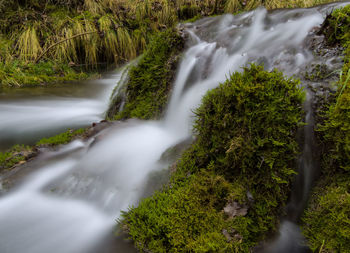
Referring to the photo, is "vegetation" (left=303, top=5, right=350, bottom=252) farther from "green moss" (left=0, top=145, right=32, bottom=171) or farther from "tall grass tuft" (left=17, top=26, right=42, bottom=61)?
"tall grass tuft" (left=17, top=26, right=42, bottom=61)

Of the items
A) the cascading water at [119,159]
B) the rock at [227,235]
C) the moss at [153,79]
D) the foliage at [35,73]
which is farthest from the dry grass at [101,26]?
the rock at [227,235]

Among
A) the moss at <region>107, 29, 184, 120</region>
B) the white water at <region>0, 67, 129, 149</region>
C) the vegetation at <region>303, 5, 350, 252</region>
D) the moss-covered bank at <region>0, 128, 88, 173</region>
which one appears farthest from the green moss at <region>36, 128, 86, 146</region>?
the vegetation at <region>303, 5, 350, 252</region>

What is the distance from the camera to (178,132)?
3078 millimetres

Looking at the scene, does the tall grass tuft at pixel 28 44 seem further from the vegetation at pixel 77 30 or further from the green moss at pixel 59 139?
the green moss at pixel 59 139

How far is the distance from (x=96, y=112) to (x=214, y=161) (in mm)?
3675

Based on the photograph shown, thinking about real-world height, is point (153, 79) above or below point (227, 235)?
above

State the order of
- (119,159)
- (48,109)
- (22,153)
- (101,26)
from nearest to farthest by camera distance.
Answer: (119,159)
(22,153)
(48,109)
(101,26)

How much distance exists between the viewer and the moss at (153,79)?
350cm

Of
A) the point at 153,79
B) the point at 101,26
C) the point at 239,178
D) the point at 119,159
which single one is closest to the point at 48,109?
the point at 153,79

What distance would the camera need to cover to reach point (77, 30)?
736 centimetres

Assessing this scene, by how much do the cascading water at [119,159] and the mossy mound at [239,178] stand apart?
0.28m

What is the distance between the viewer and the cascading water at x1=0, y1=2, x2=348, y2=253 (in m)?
1.95

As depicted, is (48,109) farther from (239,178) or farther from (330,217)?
(330,217)

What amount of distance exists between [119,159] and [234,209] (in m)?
1.44
